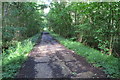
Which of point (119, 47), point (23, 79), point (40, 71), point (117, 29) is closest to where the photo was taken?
point (23, 79)

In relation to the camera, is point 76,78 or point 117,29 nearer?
point 76,78

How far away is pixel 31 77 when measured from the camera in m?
3.65

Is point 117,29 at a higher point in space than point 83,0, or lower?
lower

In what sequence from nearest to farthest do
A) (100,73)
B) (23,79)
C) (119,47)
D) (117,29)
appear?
(23,79)
(100,73)
(117,29)
(119,47)

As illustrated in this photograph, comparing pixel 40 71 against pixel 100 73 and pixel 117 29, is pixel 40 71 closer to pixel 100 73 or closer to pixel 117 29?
pixel 100 73

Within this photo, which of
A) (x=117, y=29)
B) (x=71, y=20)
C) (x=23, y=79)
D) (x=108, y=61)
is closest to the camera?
(x=23, y=79)

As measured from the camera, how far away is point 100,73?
388 centimetres

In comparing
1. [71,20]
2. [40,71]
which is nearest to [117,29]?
[40,71]

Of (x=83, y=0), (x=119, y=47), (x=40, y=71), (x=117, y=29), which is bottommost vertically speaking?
(x=40, y=71)

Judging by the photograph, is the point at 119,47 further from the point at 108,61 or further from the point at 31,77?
the point at 31,77

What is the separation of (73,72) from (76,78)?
0.48m

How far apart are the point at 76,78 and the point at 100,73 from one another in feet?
3.25

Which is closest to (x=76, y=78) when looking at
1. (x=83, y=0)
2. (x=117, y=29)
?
(x=117, y=29)

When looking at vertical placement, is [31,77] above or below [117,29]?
below
